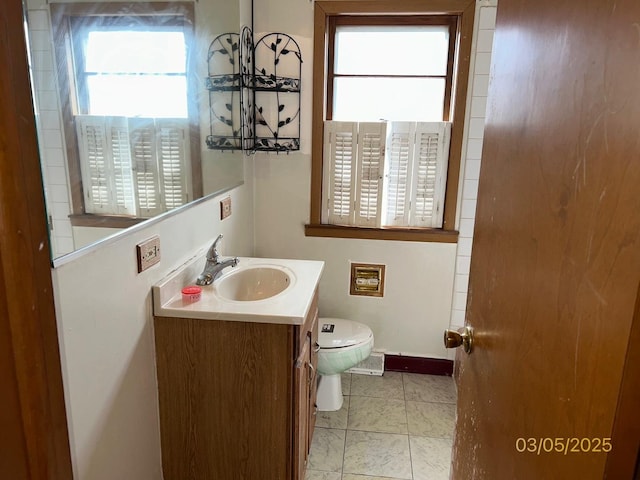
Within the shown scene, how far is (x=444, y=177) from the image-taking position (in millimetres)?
2518

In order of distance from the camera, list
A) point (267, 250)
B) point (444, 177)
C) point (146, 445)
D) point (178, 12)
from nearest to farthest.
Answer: point (146, 445), point (178, 12), point (444, 177), point (267, 250)

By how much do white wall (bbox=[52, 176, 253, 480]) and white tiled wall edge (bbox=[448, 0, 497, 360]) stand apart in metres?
1.48

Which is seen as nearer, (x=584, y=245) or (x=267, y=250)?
(x=584, y=245)

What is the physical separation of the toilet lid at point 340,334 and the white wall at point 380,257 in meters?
0.30

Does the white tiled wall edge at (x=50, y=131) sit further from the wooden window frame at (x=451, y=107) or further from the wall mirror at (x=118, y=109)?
the wooden window frame at (x=451, y=107)

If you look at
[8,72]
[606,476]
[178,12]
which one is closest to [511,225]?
[606,476]

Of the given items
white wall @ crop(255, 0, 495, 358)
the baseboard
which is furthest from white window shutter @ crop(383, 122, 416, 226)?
the baseboard

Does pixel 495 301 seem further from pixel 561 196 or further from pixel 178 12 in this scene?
pixel 178 12

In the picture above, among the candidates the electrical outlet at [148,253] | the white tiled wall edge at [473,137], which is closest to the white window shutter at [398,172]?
the white tiled wall edge at [473,137]

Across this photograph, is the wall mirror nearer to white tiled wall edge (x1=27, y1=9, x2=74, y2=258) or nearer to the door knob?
white tiled wall edge (x1=27, y1=9, x2=74, y2=258)

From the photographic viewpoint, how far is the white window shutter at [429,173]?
2.47 m

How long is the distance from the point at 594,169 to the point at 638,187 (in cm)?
9

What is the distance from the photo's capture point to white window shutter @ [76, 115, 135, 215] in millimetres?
1174
